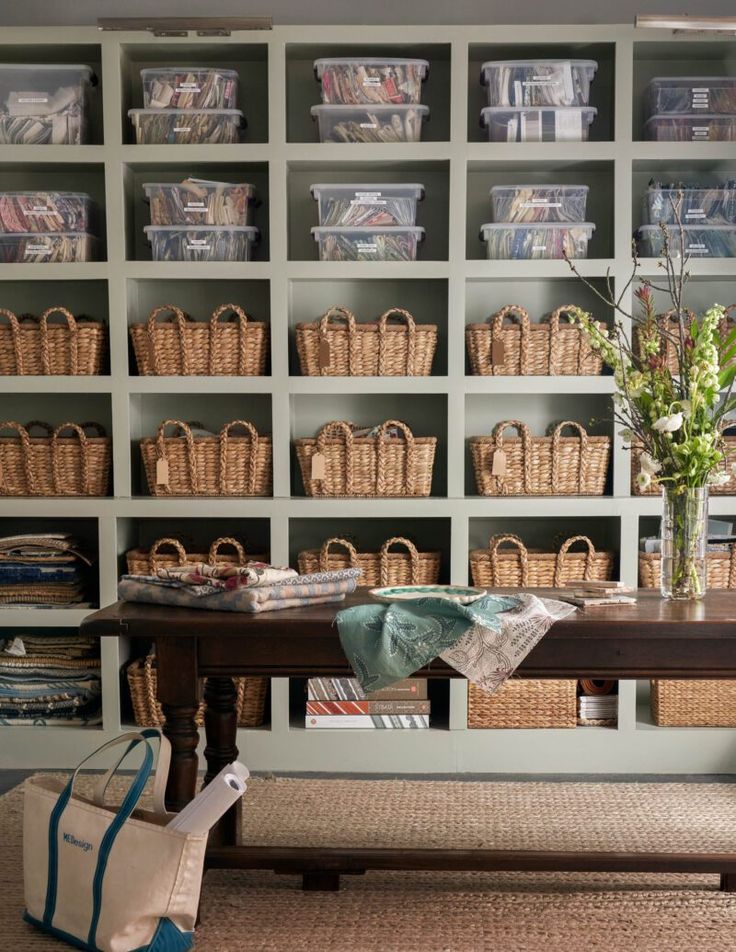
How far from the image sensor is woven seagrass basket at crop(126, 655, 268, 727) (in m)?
3.60

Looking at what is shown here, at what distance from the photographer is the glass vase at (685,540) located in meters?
2.48

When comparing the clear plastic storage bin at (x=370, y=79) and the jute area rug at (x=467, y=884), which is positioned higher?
the clear plastic storage bin at (x=370, y=79)

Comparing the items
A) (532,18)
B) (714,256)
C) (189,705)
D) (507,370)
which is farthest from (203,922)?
(532,18)

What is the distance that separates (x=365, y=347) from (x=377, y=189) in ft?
1.80

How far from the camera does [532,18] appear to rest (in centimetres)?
387

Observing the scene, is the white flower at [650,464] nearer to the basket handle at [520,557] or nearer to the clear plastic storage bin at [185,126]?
the basket handle at [520,557]

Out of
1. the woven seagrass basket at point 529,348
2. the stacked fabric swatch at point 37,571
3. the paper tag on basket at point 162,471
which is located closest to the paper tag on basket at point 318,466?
the paper tag on basket at point 162,471

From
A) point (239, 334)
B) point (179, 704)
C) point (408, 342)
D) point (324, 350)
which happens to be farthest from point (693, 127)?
point (179, 704)

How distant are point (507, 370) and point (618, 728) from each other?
4.28ft

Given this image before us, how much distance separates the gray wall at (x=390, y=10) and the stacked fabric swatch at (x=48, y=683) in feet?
7.64

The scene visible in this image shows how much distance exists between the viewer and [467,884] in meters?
2.60

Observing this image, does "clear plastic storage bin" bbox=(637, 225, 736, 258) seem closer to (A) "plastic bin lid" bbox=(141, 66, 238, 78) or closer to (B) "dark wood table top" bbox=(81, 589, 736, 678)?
(A) "plastic bin lid" bbox=(141, 66, 238, 78)

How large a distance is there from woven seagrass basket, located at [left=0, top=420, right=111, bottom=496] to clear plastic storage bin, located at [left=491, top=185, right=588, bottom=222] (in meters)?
1.63

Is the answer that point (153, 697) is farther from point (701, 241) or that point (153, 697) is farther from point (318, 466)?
point (701, 241)
